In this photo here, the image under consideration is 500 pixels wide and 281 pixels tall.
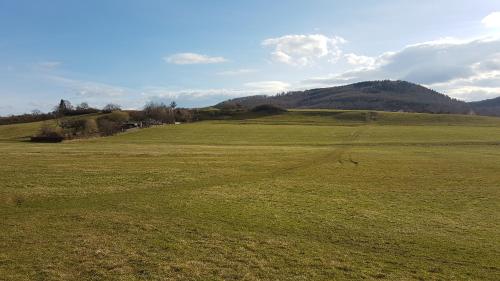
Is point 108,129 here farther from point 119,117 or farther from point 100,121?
point 119,117

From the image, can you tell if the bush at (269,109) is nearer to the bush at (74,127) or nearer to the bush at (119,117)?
the bush at (119,117)

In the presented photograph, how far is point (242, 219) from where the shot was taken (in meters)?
22.4

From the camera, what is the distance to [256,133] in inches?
4038

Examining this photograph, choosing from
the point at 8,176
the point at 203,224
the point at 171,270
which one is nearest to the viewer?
the point at 171,270

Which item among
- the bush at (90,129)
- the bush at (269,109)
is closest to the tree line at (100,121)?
the bush at (90,129)

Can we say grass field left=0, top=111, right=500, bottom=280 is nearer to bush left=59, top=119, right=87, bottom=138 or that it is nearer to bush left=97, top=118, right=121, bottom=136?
bush left=97, top=118, right=121, bottom=136

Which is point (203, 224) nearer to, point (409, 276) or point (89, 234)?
point (89, 234)

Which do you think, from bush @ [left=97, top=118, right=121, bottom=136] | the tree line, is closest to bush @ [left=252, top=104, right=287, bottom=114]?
the tree line

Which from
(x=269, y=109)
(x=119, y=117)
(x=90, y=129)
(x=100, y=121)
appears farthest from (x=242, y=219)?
(x=269, y=109)

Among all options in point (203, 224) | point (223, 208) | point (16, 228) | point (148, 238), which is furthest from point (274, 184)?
point (16, 228)

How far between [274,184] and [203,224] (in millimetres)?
13523

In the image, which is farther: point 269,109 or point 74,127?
point 269,109

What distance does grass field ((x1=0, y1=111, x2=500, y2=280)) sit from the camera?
50.5 ft

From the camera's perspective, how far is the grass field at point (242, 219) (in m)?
15.4
